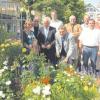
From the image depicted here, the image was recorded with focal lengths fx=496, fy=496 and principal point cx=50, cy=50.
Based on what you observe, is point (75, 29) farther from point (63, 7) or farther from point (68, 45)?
point (63, 7)

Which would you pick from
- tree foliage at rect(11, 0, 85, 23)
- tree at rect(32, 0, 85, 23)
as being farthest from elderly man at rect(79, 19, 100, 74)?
tree at rect(32, 0, 85, 23)

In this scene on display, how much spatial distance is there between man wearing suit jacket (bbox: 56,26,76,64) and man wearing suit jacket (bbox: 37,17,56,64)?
11 centimetres

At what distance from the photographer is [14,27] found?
36.1 ft

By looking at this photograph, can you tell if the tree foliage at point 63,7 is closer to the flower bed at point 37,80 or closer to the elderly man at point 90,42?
the elderly man at point 90,42

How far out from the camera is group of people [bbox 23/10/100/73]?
10383 millimetres

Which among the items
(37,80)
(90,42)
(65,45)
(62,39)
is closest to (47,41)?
(62,39)

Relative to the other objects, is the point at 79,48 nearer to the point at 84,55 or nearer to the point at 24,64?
the point at 84,55

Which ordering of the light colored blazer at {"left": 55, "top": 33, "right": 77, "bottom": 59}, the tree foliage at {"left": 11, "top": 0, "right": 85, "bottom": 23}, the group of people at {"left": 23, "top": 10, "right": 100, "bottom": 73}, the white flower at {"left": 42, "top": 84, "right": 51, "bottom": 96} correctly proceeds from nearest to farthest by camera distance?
the white flower at {"left": 42, "top": 84, "right": 51, "bottom": 96} → the group of people at {"left": 23, "top": 10, "right": 100, "bottom": 73} → the light colored blazer at {"left": 55, "top": 33, "right": 77, "bottom": 59} → the tree foliage at {"left": 11, "top": 0, "right": 85, "bottom": 23}

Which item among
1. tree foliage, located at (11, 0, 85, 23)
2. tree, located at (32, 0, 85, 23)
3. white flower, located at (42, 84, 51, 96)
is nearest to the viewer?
white flower, located at (42, 84, 51, 96)

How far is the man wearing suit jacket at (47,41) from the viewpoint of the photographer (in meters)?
10.4

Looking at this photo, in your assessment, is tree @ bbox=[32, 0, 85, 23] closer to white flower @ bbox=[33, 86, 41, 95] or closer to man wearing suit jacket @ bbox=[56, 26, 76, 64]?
man wearing suit jacket @ bbox=[56, 26, 76, 64]

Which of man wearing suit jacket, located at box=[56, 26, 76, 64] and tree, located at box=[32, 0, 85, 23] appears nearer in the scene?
man wearing suit jacket, located at box=[56, 26, 76, 64]

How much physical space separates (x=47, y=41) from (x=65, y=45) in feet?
1.39

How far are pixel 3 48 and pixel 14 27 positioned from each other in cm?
208
